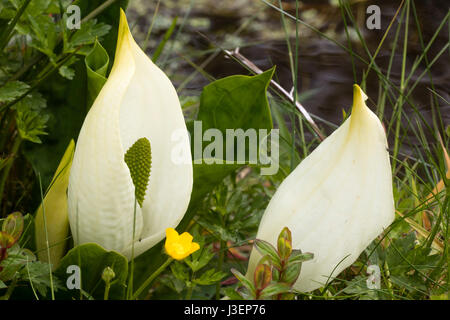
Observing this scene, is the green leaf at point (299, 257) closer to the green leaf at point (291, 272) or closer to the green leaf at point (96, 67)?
the green leaf at point (291, 272)

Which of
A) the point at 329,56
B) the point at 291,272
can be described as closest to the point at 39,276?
the point at 291,272

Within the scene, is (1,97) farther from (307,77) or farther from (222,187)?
(307,77)

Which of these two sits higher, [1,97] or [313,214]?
[1,97]

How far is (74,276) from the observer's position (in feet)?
2.17

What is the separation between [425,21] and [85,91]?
1190mm

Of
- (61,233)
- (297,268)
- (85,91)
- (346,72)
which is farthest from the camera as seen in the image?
(346,72)

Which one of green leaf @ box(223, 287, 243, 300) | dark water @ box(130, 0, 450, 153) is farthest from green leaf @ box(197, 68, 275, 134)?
dark water @ box(130, 0, 450, 153)

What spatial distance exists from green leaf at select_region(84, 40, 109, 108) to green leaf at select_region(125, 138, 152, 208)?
Answer: 0.38 ft

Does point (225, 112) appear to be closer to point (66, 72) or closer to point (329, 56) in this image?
point (66, 72)

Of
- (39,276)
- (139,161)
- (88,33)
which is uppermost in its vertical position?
(88,33)

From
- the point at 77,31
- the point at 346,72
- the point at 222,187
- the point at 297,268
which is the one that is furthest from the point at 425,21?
the point at 297,268

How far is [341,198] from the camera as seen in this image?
24.9 inches

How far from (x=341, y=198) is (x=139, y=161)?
0.68 ft

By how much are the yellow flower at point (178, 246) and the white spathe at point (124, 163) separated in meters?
0.07
